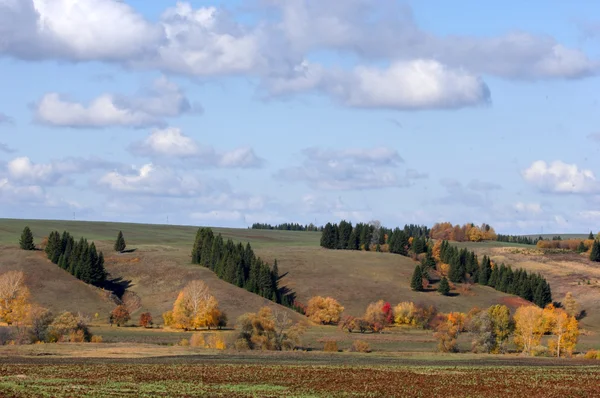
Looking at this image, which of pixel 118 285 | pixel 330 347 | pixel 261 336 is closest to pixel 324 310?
pixel 118 285

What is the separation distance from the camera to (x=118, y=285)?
196 m

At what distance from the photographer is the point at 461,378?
72.7 meters

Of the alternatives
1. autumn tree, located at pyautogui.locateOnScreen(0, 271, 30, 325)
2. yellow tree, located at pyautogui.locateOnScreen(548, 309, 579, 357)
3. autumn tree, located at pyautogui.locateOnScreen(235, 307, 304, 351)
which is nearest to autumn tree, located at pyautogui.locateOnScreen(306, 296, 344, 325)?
autumn tree, located at pyautogui.locateOnScreen(235, 307, 304, 351)

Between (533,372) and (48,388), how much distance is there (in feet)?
150

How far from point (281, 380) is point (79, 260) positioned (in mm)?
132437

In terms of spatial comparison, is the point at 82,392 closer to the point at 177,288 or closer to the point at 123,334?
the point at 123,334

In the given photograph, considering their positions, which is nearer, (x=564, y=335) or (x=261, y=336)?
(x=261, y=336)

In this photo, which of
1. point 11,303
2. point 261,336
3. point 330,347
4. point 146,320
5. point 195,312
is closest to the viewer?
point 261,336

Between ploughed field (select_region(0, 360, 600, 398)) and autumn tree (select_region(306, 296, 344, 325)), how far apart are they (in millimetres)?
91496

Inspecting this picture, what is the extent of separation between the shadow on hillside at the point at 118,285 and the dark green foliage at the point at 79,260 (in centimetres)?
162

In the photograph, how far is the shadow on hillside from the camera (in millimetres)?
190875

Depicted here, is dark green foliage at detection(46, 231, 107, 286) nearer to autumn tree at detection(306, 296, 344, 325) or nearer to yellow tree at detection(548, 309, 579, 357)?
autumn tree at detection(306, 296, 344, 325)

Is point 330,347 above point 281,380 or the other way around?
the other way around

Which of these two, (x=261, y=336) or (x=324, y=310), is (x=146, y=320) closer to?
(x=324, y=310)
